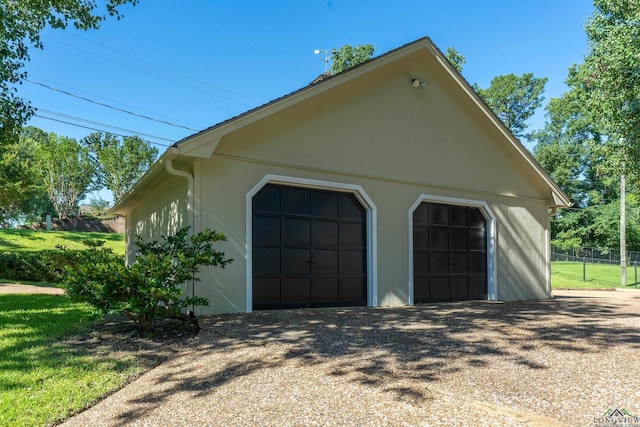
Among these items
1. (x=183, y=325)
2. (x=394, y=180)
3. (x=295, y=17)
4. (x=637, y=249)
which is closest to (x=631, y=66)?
(x=394, y=180)

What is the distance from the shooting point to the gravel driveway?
3025mm

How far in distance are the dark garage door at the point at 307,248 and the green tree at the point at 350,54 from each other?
91.4ft

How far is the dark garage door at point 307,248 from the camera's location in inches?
326

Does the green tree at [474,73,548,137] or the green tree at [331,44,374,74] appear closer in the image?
the green tree at [331,44,374,74]

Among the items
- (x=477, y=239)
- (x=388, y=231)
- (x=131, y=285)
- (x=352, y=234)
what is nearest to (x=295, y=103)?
(x=352, y=234)

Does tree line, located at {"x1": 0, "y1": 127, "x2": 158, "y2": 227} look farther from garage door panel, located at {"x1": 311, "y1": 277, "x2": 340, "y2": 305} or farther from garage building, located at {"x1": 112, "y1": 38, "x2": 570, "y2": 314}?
garage door panel, located at {"x1": 311, "y1": 277, "x2": 340, "y2": 305}

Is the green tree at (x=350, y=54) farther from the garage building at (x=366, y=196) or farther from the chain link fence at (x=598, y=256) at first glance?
the garage building at (x=366, y=196)

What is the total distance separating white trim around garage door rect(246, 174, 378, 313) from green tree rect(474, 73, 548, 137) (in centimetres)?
3714

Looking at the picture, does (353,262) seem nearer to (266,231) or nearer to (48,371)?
(266,231)

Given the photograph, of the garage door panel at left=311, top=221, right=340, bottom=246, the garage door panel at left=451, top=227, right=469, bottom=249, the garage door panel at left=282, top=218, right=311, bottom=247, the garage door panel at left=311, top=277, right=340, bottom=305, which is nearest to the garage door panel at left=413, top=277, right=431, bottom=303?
the garage door panel at left=451, top=227, right=469, bottom=249

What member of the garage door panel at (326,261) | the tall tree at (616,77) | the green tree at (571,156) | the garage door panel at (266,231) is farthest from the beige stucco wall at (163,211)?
the green tree at (571,156)

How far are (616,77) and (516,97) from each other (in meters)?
30.2

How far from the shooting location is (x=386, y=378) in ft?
12.2

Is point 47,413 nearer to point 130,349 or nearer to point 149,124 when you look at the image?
point 130,349
